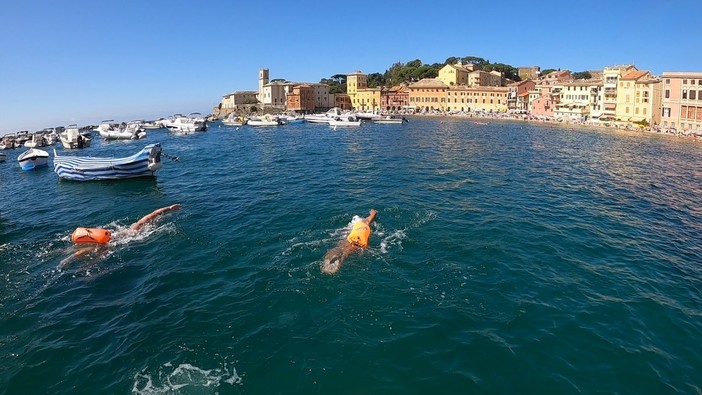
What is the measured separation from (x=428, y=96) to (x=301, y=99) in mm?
46999

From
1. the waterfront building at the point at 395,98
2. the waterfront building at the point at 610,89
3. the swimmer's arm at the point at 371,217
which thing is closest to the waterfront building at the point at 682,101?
the waterfront building at the point at 610,89

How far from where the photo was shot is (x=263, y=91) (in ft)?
583

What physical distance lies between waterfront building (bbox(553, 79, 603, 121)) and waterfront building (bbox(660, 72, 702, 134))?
846 inches

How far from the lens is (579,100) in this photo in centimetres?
10538

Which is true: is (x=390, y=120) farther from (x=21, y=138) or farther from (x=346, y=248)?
(x=346, y=248)

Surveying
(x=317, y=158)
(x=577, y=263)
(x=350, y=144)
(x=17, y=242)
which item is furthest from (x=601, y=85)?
(x=17, y=242)

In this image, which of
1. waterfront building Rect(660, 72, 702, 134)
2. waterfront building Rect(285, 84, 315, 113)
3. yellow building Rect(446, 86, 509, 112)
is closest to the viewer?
waterfront building Rect(660, 72, 702, 134)

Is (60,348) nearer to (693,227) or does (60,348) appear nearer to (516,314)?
(516,314)

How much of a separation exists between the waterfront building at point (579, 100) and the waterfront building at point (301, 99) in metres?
87.3

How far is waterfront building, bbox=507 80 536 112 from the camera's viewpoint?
13425 cm

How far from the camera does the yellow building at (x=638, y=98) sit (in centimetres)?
8281

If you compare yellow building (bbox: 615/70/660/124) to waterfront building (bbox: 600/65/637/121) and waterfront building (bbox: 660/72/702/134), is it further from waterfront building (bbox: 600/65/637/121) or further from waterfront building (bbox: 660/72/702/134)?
waterfront building (bbox: 660/72/702/134)

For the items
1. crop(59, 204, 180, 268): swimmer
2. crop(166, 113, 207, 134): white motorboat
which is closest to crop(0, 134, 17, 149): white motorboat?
crop(166, 113, 207, 134): white motorboat

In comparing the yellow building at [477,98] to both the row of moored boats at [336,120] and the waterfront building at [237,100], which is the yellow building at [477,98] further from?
the waterfront building at [237,100]
